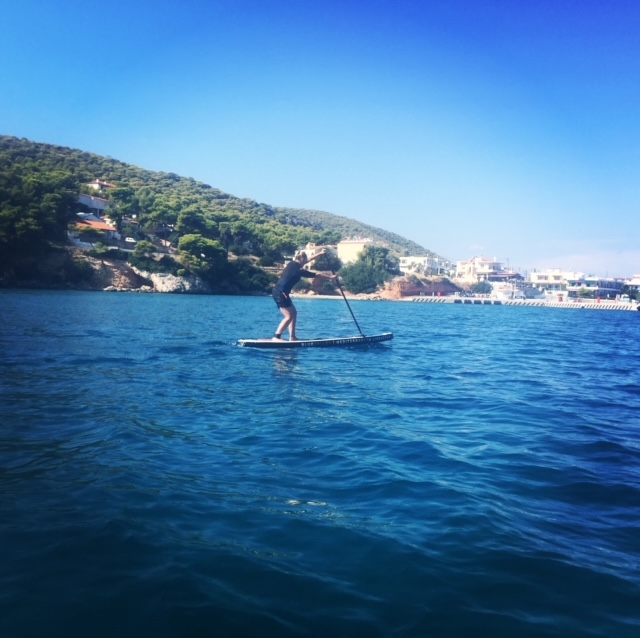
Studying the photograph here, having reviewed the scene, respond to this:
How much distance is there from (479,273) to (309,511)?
191206 mm

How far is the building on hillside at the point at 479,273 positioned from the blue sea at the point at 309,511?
166000 millimetres

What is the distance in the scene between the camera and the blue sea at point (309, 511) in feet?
12.2

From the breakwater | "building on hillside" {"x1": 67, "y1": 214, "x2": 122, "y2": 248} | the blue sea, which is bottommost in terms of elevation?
the blue sea

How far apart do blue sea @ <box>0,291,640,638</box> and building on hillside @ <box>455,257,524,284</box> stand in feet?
545

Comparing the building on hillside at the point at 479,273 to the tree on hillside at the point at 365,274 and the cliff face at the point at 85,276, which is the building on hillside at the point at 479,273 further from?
the cliff face at the point at 85,276

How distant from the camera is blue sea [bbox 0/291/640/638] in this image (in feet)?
12.2

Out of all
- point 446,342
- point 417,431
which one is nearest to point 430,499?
point 417,431

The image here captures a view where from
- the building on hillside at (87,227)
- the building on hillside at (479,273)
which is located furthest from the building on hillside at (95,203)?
the building on hillside at (479,273)

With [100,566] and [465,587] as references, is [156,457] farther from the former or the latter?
[465,587]

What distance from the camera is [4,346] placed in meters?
15.4

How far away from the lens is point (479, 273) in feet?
616

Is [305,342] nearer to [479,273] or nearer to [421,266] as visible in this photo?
[421,266]

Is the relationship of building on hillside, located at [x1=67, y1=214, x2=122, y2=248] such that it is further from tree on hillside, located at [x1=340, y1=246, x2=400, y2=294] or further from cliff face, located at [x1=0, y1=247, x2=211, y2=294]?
tree on hillside, located at [x1=340, y1=246, x2=400, y2=294]

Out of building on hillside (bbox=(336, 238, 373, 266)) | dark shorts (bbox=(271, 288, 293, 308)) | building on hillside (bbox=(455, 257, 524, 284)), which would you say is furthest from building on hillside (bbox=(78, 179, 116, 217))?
building on hillside (bbox=(455, 257, 524, 284))
